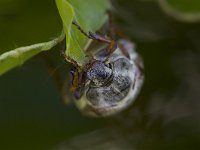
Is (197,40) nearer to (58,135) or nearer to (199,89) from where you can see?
(199,89)

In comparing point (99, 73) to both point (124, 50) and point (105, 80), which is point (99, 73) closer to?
point (105, 80)

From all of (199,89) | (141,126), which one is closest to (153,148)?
(141,126)

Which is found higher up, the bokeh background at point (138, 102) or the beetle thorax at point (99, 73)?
the bokeh background at point (138, 102)

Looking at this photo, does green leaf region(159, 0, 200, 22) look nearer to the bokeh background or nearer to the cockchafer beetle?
the bokeh background

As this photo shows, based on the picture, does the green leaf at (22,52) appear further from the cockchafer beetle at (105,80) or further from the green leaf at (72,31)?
the cockchafer beetle at (105,80)

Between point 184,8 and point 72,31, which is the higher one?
point 184,8

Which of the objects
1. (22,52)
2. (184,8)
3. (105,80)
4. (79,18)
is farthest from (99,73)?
(184,8)

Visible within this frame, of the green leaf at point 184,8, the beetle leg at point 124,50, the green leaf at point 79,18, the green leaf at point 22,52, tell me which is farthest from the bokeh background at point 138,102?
the green leaf at point 22,52
